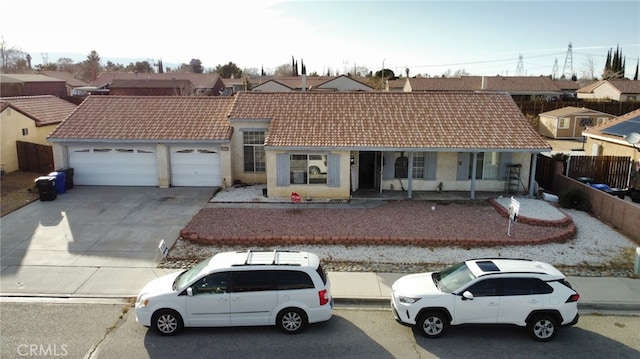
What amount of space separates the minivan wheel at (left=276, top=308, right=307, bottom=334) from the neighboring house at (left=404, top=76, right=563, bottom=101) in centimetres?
5737

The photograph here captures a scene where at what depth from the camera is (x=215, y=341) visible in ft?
31.2

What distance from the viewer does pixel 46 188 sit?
768 inches

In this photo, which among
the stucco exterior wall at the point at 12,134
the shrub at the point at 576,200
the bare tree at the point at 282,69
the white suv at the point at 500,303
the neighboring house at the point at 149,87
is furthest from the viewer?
the bare tree at the point at 282,69

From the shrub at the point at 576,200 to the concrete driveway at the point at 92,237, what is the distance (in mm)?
14226

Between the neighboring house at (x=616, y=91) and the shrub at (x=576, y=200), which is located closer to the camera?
the shrub at (x=576, y=200)

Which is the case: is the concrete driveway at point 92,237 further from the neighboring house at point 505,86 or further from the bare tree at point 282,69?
the bare tree at point 282,69

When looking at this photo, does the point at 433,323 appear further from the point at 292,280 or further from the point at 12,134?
the point at 12,134

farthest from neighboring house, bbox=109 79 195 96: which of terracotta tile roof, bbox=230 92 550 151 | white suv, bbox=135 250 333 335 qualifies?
white suv, bbox=135 250 333 335

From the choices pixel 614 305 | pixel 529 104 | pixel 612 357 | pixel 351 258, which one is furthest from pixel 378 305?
pixel 529 104

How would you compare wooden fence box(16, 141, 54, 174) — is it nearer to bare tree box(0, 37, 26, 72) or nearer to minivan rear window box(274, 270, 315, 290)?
minivan rear window box(274, 270, 315, 290)

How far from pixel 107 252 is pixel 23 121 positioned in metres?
15.7

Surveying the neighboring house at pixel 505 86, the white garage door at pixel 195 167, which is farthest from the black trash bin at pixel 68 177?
the neighboring house at pixel 505 86

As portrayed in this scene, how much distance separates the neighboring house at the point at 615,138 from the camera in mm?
22181

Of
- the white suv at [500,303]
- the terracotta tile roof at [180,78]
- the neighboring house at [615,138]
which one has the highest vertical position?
the terracotta tile roof at [180,78]
